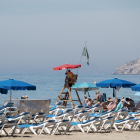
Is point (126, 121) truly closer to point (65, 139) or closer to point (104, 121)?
point (104, 121)

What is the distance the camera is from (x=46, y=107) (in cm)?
1375

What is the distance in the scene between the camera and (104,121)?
10086 millimetres

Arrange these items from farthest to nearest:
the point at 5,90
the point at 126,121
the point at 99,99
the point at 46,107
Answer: the point at 99,99
the point at 46,107
the point at 5,90
the point at 126,121

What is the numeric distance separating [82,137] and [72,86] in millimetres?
7655

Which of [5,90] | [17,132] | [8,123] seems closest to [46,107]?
[5,90]

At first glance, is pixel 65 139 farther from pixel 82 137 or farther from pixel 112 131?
pixel 112 131

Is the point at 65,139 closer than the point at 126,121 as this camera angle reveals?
Yes

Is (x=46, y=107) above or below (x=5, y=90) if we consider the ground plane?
below

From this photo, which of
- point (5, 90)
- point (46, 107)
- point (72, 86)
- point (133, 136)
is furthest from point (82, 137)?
point (72, 86)

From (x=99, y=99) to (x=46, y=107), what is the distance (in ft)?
13.1

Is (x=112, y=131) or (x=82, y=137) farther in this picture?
(x=112, y=131)

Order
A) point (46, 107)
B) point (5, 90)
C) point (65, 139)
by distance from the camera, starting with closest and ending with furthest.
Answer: point (65, 139) < point (5, 90) < point (46, 107)

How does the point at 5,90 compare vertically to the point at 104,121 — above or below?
above

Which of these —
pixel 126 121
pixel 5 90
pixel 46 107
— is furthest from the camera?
pixel 46 107
